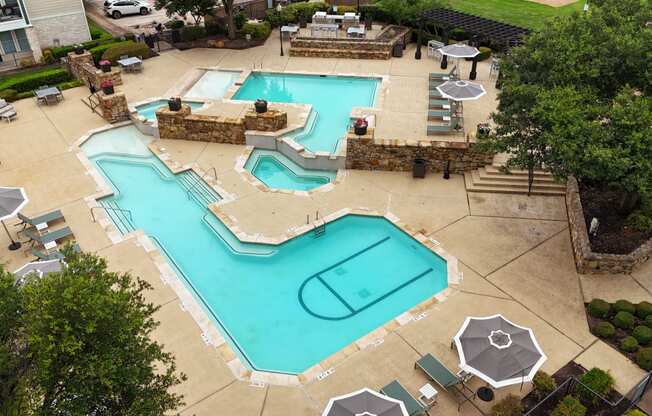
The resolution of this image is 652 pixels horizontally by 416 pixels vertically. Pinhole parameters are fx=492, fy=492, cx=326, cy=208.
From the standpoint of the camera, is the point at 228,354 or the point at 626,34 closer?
the point at 228,354

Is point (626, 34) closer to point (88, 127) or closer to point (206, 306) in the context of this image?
point (206, 306)

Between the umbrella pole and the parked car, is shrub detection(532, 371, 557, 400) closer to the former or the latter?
the umbrella pole

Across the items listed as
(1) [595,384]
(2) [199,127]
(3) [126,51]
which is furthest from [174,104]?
(1) [595,384]

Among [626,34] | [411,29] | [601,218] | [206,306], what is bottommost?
[206,306]

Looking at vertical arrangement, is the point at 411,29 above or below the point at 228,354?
above

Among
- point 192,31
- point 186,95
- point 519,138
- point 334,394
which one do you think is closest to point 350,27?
point 192,31

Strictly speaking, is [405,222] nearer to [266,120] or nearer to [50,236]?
[266,120]

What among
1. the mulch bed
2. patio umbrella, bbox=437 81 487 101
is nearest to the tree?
patio umbrella, bbox=437 81 487 101
